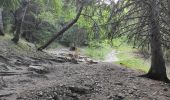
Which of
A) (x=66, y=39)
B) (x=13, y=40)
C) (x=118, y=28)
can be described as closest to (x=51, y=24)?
(x=66, y=39)

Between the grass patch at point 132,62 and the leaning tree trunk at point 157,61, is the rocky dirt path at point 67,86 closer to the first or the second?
the leaning tree trunk at point 157,61

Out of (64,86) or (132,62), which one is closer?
(64,86)

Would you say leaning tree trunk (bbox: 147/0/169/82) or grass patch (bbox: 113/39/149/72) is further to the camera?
grass patch (bbox: 113/39/149/72)

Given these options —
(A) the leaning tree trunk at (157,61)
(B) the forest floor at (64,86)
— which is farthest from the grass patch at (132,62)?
(B) the forest floor at (64,86)

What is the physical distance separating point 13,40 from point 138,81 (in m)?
10.6

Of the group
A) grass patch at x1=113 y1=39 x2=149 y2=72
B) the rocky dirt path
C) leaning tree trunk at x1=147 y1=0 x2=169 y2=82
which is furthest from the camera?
grass patch at x1=113 y1=39 x2=149 y2=72

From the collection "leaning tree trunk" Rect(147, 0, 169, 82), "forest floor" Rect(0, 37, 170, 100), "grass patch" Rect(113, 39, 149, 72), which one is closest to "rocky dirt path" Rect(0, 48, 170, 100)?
"forest floor" Rect(0, 37, 170, 100)

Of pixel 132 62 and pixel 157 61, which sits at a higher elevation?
pixel 157 61

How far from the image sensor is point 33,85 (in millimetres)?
13000

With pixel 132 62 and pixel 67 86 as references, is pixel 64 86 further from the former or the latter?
pixel 132 62

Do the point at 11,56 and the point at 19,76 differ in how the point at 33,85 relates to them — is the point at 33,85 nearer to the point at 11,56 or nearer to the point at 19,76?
the point at 19,76

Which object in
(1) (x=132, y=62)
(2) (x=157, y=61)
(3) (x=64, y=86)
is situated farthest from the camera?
(1) (x=132, y=62)

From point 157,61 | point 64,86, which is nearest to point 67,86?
point 64,86

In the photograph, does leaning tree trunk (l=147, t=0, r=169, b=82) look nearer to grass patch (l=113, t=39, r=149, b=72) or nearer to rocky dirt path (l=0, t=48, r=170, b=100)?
rocky dirt path (l=0, t=48, r=170, b=100)
